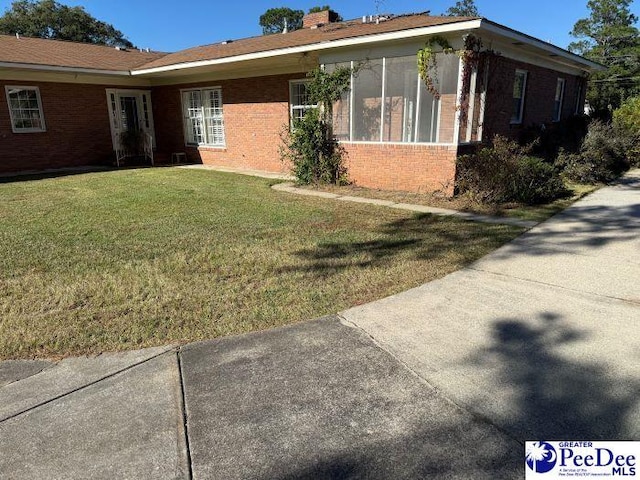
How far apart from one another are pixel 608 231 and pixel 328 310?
197 inches

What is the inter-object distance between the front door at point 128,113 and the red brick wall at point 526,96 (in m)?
12.1

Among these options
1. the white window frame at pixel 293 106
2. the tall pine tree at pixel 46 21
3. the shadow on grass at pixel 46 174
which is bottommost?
the shadow on grass at pixel 46 174

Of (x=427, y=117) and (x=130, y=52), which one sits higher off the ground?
(x=130, y=52)

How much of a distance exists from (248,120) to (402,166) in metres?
6.36

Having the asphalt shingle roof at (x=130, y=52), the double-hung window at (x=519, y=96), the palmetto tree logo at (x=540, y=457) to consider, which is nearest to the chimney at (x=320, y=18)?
the asphalt shingle roof at (x=130, y=52)

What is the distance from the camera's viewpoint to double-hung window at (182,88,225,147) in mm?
15453

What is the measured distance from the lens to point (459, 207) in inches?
336

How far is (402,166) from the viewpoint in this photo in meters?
10.0

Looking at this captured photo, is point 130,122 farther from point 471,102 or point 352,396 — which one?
point 352,396

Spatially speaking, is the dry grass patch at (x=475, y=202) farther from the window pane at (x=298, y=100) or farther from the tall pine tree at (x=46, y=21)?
the tall pine tree at (x=46, y=21)

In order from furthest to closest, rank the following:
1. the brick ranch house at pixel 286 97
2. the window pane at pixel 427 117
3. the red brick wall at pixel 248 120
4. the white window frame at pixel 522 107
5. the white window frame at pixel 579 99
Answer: the white window frame at pixel 579 99, the red brick wall at pixel 248 120, the white window frame at pixel 522 107, the window pane at pixel 427 117, the brick ranch house at pixel 286 97

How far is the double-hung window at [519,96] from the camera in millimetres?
11922

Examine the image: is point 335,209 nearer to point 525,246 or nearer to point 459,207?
point 459,207

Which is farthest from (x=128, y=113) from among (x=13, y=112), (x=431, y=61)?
(x=431, y=61)
